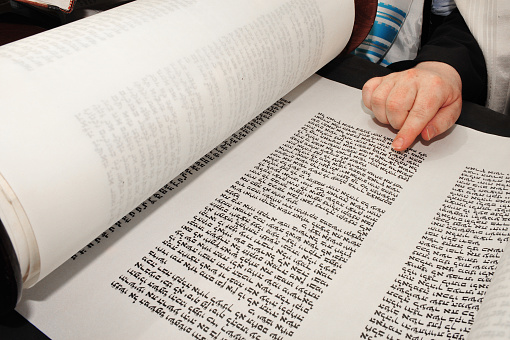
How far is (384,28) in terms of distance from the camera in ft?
3.01

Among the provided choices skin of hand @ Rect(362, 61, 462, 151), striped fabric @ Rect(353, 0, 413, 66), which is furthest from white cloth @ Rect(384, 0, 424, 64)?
skin of hand @ Rect(362, 61, 462, 151)

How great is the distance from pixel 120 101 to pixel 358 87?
43 centimetres

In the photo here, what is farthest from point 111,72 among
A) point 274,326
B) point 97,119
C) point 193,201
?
point 274,326

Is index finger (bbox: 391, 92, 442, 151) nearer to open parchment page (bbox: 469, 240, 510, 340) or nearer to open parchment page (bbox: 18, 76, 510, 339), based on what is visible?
open parchment page (bbox: 18, 76, 510, 339)

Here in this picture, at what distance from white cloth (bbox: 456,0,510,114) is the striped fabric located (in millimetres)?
127

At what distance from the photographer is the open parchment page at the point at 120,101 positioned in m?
0.39

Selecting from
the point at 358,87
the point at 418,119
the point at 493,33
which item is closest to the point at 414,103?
the point at 418,119

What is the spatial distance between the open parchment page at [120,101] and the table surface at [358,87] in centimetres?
5

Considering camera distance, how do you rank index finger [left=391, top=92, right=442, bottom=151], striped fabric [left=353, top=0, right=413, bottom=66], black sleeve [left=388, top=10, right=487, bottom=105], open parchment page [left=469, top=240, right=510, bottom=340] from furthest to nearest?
striped fabric [left=353, top=0, right=413, bottom=66] → black sleeve [left=388, top=10, right=487, bottom=105] → index finger [left=391, top=92, right=442, bottom=151] → open parchment page [left=469, top=240, right=510, bottom=340]

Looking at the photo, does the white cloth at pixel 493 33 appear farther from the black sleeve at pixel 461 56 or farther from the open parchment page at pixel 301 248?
the open parchment page at pixel 301 248

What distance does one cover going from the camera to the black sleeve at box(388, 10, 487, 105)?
74 cm

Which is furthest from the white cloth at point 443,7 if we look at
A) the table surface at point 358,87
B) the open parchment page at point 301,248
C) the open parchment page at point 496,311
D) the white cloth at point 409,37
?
the open parchment page at point 496,311

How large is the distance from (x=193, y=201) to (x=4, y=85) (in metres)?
0.24

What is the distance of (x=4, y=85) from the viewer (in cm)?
40
